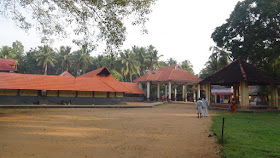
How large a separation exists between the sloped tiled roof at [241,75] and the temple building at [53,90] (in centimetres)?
1139

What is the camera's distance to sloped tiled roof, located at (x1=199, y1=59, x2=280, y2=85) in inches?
649

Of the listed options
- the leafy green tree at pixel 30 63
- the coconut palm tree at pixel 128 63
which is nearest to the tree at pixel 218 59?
the coconut palm tree at pixel 128 63

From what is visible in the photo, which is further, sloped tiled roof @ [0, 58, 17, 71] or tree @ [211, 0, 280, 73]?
sloped tiled roof @ [0, 58, 17, 71]

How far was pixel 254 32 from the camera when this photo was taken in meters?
17.7

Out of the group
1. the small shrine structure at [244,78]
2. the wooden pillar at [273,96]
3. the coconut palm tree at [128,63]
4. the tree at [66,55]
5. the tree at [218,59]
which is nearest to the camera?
the small shrine structure at [244,78]

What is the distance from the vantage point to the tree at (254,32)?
16516mm

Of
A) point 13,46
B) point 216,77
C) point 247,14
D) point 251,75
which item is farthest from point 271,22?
point 13,46

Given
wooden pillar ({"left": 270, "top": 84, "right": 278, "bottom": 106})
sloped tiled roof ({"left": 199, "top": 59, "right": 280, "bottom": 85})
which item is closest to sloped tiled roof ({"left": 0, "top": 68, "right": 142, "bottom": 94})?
sloped tiled roof ({"left": 199, "top": 59, "right": 280, "bottom": 85})

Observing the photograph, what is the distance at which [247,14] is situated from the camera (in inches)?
727

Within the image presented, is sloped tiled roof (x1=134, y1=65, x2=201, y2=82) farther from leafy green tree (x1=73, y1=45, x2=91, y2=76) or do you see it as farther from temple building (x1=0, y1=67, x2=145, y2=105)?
leafy green tree (x1=73, y1=45, x2=91, y2=76)

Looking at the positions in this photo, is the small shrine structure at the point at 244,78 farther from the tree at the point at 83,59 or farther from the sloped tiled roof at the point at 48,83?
the tree at the point at 83,59

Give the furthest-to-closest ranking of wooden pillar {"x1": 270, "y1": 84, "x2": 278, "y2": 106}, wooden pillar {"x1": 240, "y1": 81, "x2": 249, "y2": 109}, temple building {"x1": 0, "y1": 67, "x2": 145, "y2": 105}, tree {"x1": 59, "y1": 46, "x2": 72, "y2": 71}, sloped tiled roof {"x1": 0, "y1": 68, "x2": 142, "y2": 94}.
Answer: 1. tree {"x1": 59, "y1": 46, "x2": 72, "y2": 71}
2. sloped tiled roof {"x1": 0, "y1": 68, "x2": 142, "y2": 94}
3. temple building {"x1": 0, "y1": 67, "x2": 145, "y2": 105}
4. wooden pillar {"x1": 270, "y1": 84, "x2": 278, "y2": 106}
5. wooden pillar {"x1": 240, "y1": 81, "x2": 249, "y2": 109}

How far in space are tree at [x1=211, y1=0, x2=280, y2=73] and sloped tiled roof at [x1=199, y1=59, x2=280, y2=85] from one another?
4.05ft

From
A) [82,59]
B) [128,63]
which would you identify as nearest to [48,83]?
[128,63]
